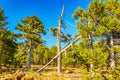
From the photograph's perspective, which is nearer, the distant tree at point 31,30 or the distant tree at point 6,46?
the distant tree at point 6,46

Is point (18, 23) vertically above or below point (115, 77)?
above

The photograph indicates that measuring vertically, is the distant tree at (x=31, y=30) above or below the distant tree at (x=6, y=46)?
above

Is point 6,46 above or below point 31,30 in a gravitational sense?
below

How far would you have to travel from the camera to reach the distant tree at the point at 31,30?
144ft

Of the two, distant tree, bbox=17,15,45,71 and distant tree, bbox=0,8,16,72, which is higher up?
distant tree, bbox=17,15,45,71

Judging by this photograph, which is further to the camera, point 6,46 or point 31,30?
point 31,30

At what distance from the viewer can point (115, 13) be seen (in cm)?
1873

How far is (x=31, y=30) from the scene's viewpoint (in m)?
44.3

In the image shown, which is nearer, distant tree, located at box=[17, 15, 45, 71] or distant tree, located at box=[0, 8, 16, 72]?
distant tree, located at box=[0, 8, 16, 72]

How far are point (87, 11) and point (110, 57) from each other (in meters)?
4.11

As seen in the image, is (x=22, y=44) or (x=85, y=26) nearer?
(x=85, y=26)

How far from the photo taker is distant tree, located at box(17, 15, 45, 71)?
43.8m

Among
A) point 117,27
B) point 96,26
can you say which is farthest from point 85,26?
point 117,27

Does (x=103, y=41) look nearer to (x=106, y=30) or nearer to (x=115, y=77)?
(x=106, y=30)
